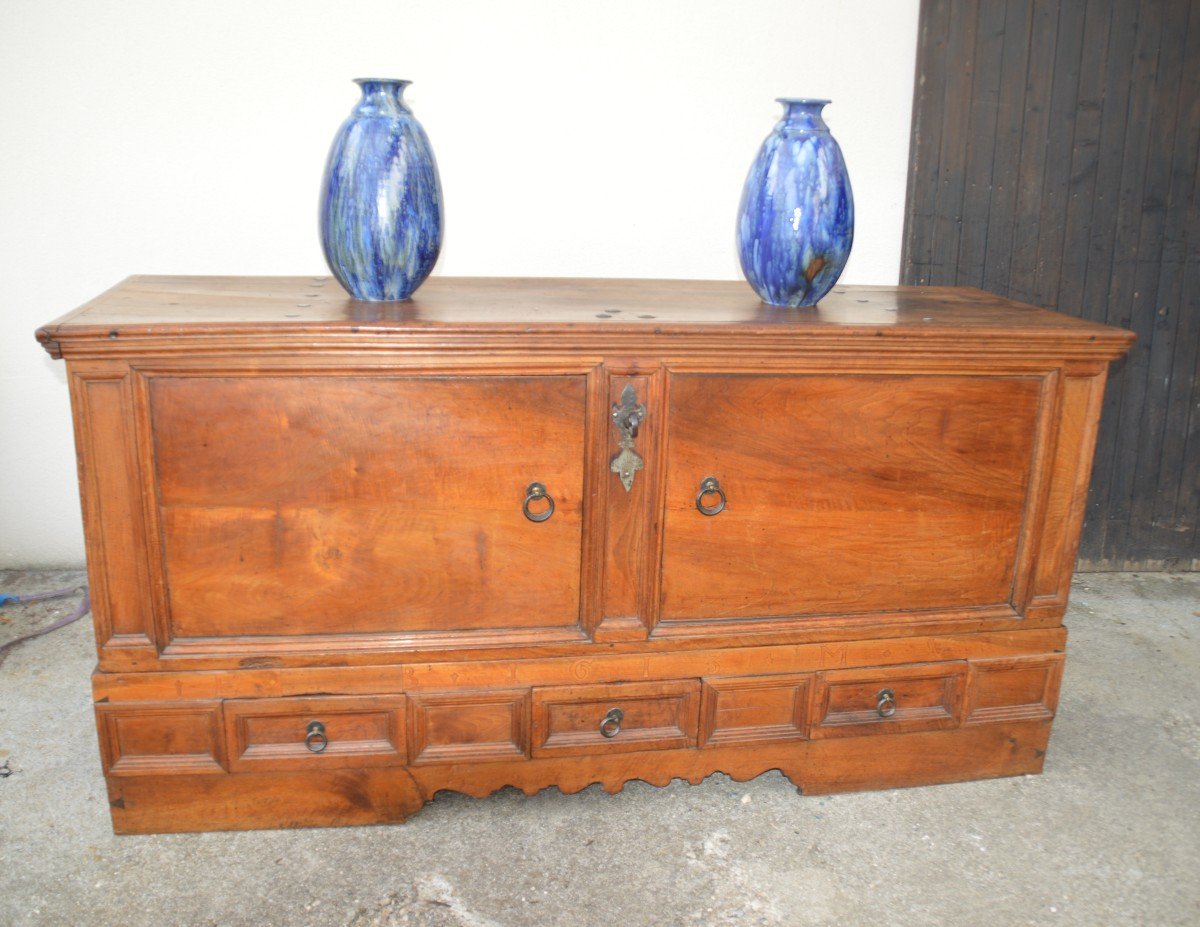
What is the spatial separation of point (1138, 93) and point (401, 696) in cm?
260

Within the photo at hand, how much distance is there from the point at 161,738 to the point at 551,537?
81 cm

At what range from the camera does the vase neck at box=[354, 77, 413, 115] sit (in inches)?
78.2

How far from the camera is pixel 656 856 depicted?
6.54 ft

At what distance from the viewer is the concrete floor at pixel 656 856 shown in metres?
1.83

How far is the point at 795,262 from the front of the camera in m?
2.12

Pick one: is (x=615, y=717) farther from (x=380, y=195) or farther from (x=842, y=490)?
Result: (x=380, y=195)

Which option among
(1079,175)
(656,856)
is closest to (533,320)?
(656,856)

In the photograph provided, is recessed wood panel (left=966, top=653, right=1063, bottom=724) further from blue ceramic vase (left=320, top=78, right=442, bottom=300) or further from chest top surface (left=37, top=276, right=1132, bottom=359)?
blue ceramic vase (left=320, top=78, right=442, bottom=300)

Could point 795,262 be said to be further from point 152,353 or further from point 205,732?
point 205,732

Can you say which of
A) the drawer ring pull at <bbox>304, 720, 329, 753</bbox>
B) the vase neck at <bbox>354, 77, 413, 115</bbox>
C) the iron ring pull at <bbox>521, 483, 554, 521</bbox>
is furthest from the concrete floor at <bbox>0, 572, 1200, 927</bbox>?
the vase neck at <bbox>354, 77, 413, 115</bbox>

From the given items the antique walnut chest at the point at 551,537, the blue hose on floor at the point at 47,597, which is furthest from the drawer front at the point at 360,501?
the blue hose on floor at the point at 47,597

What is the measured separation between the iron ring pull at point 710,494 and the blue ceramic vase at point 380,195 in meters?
0.69

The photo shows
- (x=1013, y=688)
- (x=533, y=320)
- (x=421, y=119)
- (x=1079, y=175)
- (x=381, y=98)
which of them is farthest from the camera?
(x=1079, y=175)

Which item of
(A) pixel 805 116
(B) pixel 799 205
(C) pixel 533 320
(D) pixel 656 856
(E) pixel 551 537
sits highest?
(A) pixel 805 116
